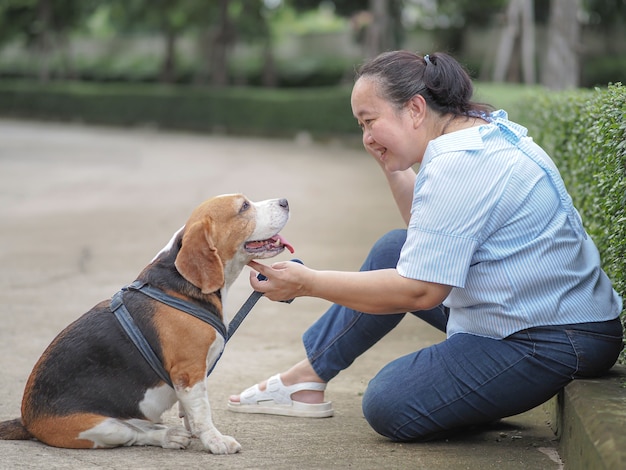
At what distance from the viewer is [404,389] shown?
11.6ft

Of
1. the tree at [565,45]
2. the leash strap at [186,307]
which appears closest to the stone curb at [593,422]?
the leash strap at [186,307]

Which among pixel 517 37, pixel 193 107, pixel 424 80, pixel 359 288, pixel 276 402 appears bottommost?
pixel 193 107

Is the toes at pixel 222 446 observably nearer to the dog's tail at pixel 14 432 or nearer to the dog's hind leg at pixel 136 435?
the dog's hind leg at pixel 136 435

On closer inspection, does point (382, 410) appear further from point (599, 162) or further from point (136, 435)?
point (599, 162)

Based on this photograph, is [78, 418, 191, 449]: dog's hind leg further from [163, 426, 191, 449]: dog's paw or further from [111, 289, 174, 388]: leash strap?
[111, 289, 174, 388]: leash strap

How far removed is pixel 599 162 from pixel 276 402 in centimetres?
186

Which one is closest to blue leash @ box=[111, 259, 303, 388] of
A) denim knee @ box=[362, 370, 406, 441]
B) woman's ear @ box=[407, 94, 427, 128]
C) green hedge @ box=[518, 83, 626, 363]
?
denim knee @ box=[362, 370, 406, 441]

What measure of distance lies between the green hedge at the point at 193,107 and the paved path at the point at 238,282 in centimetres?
520

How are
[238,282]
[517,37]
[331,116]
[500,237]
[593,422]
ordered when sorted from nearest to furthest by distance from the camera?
[593,422], [500,237], [238,282], [517,37], [331,116]

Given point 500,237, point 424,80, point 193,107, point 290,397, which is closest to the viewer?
point 500,237

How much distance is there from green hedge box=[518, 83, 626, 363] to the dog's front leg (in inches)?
68.4

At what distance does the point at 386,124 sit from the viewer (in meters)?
3.44

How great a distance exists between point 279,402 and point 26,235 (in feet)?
22.4

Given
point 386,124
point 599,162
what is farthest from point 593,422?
point 599,162
